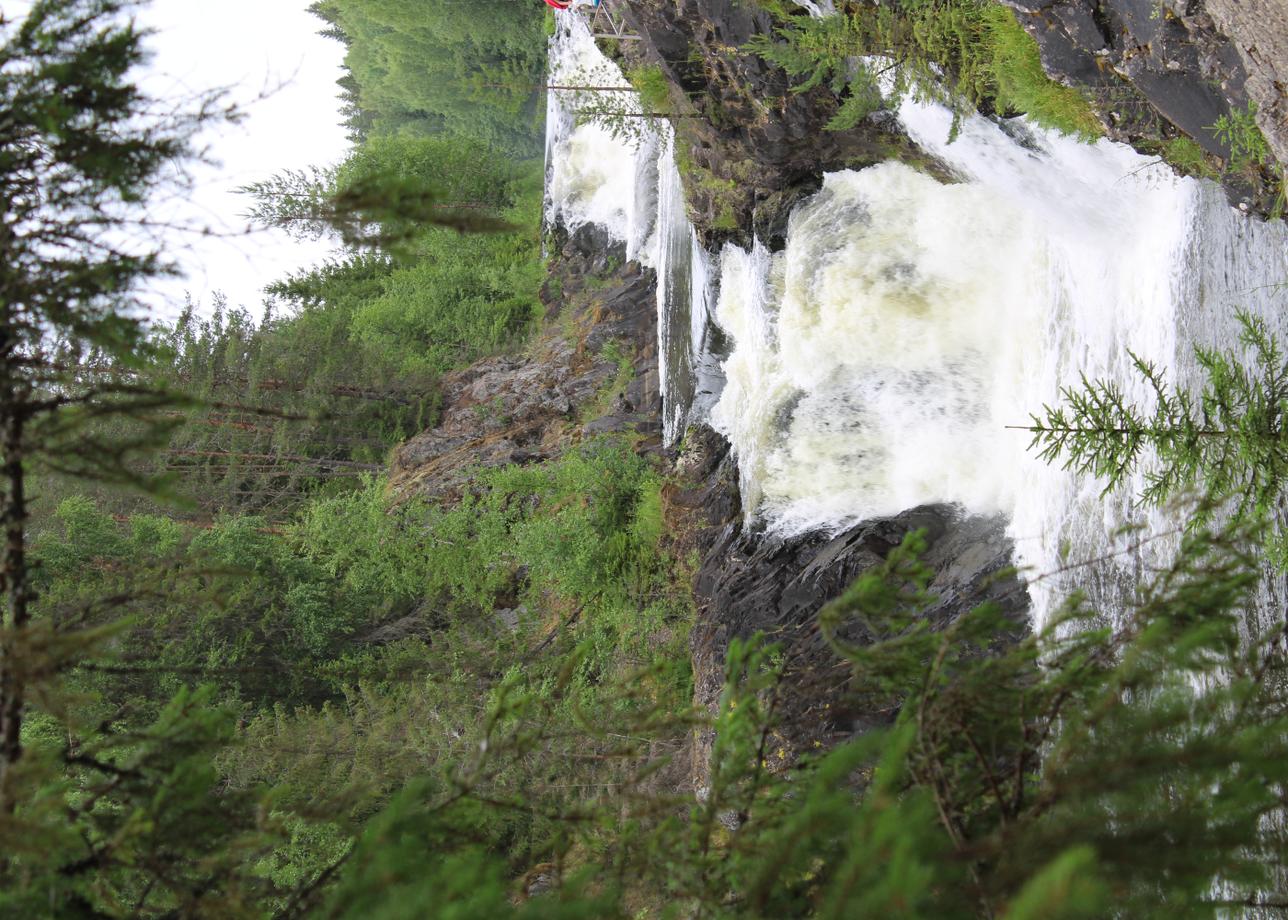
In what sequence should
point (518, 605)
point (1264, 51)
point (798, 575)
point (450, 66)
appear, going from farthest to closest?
1. point (450, 66)
2. point (518, 605)
3. point (798, 575)
4. point (1264, 51)

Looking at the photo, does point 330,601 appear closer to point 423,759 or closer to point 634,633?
point 423,759

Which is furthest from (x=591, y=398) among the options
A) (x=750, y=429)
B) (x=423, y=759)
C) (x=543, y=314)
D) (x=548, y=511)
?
(x=423, y=759)

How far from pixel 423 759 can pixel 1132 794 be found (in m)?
10.0

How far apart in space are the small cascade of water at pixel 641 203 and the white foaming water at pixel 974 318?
3.73 feet

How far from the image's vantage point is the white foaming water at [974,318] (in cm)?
643

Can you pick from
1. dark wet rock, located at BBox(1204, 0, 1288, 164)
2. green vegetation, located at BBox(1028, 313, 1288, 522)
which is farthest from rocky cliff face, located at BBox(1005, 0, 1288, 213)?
green vegetation, located at BBox(1028, 313, 1288, 522)

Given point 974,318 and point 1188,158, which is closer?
point 1188,158

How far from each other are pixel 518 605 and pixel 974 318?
27.9 ft

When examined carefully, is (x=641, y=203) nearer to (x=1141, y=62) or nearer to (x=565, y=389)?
(x=565, y=389)

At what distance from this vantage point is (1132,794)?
3.20m

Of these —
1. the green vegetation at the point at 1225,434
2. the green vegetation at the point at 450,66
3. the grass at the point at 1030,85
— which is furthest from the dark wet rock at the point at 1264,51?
Answer: the green vegetation at the point at 450,66

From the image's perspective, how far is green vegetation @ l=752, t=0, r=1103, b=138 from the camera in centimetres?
649

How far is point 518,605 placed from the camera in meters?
14.9

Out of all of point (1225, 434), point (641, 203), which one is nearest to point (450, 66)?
point (641, 203)
